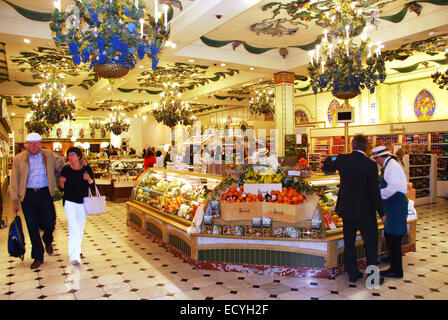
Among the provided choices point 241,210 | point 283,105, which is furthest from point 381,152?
point 283,105

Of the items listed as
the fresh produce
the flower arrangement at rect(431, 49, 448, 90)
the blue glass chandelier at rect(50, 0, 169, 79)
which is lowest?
the fresh produce

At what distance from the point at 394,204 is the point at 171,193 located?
3.61 metres

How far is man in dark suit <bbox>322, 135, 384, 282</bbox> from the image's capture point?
3875 mm

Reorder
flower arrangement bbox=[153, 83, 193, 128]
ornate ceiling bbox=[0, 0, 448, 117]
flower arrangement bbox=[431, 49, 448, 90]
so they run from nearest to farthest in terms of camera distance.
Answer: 1. ornate ceiling bbox=[0, 0, 448, 117]
2. flower arrangement bbox=[431, 49, 448, 90]
3. flower arrangement bbox=[153, 83, 193, 128]

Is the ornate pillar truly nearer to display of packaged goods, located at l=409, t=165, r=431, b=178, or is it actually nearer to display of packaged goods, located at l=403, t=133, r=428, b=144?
display of packaged goods, located at l=409, t=165, r=431, b=178

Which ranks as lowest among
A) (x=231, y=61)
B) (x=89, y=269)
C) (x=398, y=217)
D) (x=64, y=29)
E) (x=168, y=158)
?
(x=89, y=269)

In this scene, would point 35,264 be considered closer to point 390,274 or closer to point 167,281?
point 167,281

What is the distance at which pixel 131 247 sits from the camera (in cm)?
588

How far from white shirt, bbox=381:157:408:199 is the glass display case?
2206 mm

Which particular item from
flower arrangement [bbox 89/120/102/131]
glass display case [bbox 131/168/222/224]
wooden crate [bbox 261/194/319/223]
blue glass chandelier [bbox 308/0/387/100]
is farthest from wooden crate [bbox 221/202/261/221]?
flower arrangement [bbox 89/120/102/131]

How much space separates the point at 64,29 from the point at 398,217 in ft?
14.2

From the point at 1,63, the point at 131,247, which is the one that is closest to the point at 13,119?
the point at 1,63
